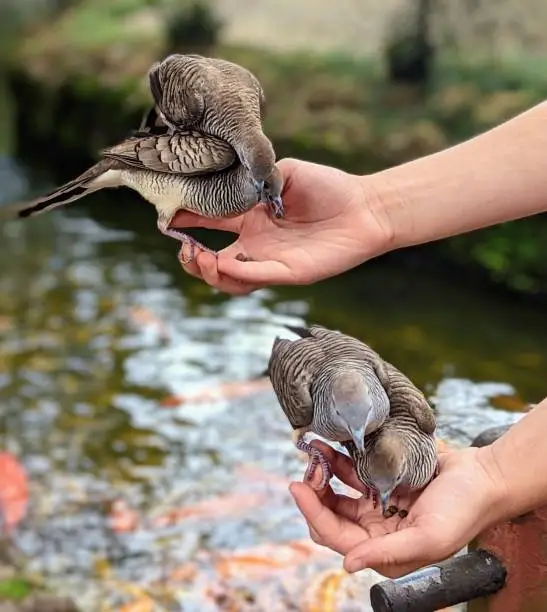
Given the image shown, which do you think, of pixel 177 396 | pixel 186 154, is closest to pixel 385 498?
pixel 186 154

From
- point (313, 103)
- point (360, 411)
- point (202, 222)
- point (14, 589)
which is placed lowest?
point (14, 589)

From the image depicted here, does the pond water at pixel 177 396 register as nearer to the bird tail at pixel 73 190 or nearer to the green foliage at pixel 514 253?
the green foliage at pixel 514 253

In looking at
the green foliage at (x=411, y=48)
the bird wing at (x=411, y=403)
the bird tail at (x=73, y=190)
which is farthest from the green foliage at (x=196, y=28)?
the bird wing at (x=411, y=403)

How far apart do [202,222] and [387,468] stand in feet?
2.13

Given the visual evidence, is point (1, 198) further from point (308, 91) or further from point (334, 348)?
point (334, 348)

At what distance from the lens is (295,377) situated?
1382 millimetres

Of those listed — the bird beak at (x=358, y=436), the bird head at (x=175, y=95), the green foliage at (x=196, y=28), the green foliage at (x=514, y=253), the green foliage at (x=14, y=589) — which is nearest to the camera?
the bird beak at (x=358, y=436)

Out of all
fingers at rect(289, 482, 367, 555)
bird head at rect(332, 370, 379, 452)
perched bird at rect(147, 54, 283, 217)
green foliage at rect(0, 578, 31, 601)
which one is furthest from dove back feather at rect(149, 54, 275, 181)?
green foliage at rect(0, 578, 31, 601)

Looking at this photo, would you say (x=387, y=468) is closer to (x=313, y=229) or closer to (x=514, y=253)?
(x=313, y=229)

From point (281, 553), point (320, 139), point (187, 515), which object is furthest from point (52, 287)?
point (281, 553)

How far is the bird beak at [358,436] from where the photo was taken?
1.21m

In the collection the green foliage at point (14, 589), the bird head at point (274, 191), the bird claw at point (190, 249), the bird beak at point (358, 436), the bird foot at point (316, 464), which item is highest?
the bird head at point (274, 191)

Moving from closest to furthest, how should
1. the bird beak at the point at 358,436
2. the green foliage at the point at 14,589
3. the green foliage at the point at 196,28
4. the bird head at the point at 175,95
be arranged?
the bird beak at the point at 358,436, the bird head at the point at 175,95, the green foliage at the point at 14,589, the green foliage at the point at 196,28

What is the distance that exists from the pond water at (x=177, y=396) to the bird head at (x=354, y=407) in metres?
0.38
